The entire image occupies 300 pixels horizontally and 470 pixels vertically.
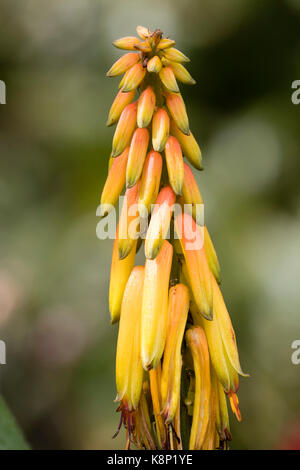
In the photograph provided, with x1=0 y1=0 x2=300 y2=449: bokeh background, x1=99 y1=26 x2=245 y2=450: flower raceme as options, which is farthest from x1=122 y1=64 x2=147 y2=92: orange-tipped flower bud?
x1=0 y1=0 x2=300 y2=449: bokeh background

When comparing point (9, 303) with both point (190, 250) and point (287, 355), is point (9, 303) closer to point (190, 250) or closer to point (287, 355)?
point (287, 355)

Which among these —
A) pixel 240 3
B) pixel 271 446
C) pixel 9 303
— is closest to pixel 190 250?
pixel 271 446

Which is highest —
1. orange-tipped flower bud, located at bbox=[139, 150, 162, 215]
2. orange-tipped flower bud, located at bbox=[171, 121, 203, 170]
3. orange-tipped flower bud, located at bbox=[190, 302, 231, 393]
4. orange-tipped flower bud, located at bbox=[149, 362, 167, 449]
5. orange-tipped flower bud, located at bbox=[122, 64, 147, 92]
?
orange-tipped flower bud, located at bbox=[122, 64, 147, 92]

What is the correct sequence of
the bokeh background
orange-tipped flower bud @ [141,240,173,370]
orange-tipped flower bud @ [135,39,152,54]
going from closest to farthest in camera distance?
1. orange-tipped flower bud @ [141,240,173,370]
2. orange-tipped flower bud @ [135,39,152,54]
3. the bokeh background

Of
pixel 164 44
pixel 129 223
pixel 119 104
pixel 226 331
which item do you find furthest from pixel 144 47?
pixel 226 331

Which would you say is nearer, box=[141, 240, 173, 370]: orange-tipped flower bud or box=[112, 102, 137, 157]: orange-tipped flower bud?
box=[141, 240, 173, 370]: orange-tipped flower bud

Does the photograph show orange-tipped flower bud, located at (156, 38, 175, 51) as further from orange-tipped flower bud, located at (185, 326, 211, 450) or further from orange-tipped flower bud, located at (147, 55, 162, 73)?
orange-tipped flower bud, located at (185, 326, 211, 450)

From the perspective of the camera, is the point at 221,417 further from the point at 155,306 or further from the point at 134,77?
the point at 134,77
